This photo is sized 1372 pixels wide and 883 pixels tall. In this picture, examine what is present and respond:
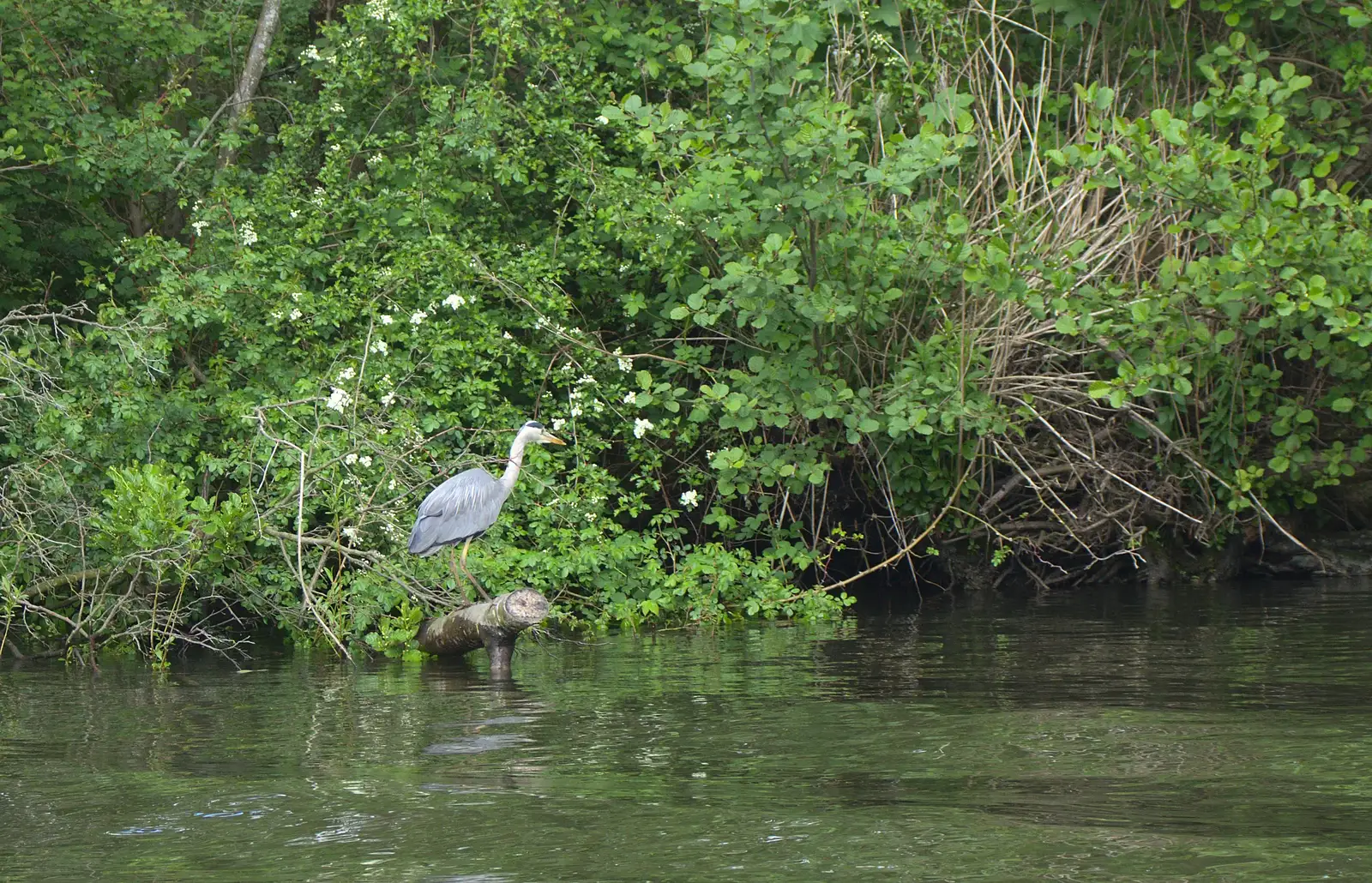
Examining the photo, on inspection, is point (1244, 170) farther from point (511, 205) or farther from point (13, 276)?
point (13, 276)

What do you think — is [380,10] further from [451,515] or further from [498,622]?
[498,622]

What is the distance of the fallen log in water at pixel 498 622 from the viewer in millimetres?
9344

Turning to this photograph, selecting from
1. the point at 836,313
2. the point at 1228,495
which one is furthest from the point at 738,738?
the point at 1228,495

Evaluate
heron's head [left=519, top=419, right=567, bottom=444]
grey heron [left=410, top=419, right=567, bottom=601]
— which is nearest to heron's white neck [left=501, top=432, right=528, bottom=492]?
heron's head [left=519, top=419, right=567, bottom=444]

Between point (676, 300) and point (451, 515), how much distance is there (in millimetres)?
3676

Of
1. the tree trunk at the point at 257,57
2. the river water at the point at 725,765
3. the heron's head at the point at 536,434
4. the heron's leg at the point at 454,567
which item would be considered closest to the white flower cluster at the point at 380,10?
the tree trunk at the point at 257,57

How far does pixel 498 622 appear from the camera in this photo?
30.9 feet

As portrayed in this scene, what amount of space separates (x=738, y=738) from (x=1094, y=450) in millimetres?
5983

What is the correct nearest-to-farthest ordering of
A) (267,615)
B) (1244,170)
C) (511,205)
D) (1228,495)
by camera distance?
(1244,170)
(267,615)
(1228,495)
(511,205)

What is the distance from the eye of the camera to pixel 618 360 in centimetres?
1270

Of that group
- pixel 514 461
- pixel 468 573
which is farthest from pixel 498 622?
pixel 514 461

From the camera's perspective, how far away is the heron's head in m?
11.2

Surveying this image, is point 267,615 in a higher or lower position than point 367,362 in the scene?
lower

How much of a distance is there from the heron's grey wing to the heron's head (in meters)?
0.85
